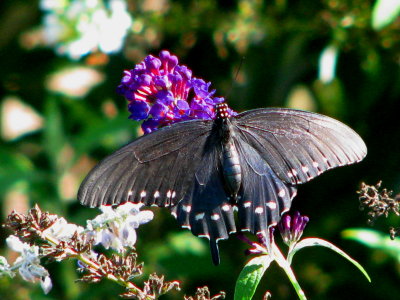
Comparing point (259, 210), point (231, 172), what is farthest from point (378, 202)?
point (231, 172)

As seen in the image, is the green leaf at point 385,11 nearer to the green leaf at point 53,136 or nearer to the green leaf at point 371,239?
the green leaf at point 371,239

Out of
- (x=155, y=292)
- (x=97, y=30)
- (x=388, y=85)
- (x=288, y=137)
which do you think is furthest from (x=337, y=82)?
(x=155, y=292)

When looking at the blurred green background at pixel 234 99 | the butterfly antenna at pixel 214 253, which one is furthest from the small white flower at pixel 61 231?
the blurred green background at pixel 234 99

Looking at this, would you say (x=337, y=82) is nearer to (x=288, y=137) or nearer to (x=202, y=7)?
(x=202, y=7)

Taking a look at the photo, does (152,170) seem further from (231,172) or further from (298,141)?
(298,141)

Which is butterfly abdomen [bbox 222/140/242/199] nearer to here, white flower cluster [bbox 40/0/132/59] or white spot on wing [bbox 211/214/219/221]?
white spot on wing [bbox 211/214/219/221]
